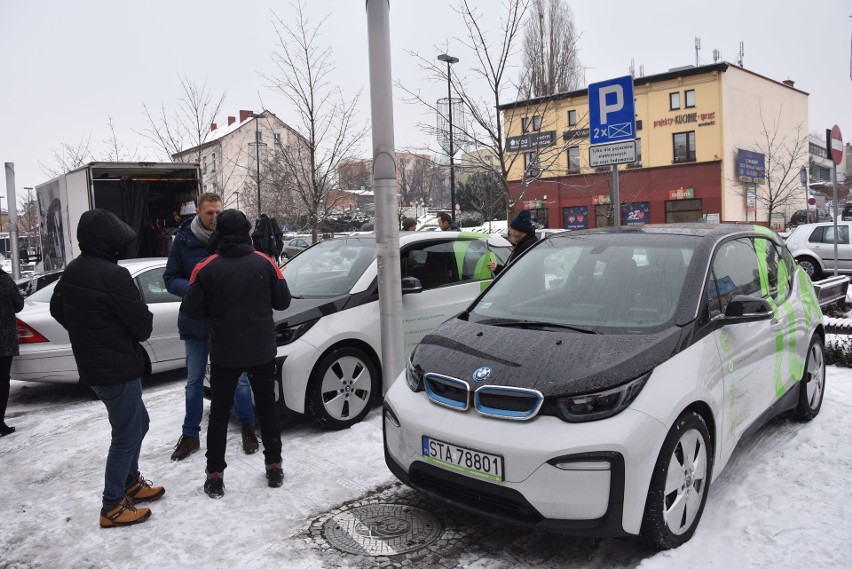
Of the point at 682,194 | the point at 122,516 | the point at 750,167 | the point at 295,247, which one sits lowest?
the point at 122,516

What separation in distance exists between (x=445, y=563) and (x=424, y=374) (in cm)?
94

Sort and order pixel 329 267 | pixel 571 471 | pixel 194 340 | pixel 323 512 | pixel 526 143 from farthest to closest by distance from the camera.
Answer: pixel 526 143 → pixel 329 267 → pixel 194 340 → pixel 323 512 → pixel 571 471

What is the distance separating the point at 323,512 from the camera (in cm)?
385

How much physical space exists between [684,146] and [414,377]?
4145 centimetres

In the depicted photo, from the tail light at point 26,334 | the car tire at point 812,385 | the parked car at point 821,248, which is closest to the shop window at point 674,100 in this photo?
the parked car at point 821,248

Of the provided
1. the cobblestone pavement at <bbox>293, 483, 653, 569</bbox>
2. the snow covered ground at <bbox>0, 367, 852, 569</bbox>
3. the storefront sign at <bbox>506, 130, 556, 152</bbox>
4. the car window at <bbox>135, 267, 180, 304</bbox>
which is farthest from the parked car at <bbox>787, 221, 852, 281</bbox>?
the cobblestone pavement at <bbox>293, 483, 653, 569</bbox>

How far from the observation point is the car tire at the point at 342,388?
16.8 ft

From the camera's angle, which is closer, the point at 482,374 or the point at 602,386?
the point at 602,386

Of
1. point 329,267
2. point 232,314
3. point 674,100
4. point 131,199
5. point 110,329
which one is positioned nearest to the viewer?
point 110,329

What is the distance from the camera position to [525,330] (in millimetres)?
3637

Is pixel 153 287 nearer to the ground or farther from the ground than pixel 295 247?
nearer to the ground

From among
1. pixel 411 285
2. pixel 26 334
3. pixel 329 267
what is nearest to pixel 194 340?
pixel 329 267

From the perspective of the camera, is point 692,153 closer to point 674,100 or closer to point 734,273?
point 674,100

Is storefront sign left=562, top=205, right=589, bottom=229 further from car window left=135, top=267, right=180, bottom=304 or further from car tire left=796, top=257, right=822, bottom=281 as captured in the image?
car window left=135, top=267, right=180, bottom=304
